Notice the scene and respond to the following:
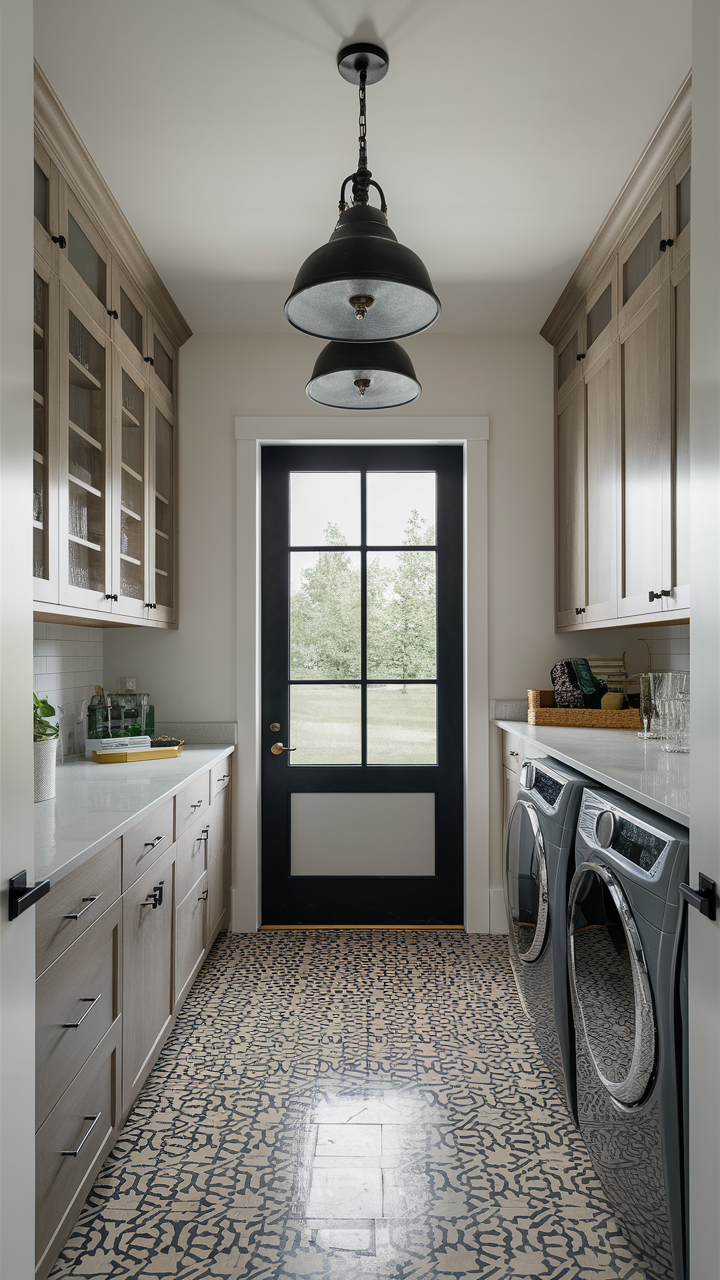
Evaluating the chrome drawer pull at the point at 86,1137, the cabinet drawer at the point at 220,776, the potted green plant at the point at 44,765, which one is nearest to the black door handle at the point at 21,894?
the chrome drawer pull at the point at 86,1137

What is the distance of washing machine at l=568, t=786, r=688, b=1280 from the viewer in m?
1.33

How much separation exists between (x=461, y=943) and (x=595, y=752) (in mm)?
1444

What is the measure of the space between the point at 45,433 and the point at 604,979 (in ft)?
5.97

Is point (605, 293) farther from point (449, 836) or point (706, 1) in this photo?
point (449, 836)

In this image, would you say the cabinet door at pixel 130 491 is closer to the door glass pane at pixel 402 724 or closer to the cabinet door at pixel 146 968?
the cabinet door at pixel 146 968

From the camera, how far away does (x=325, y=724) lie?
3.62 m

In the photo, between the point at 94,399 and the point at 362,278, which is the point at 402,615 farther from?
the point at 362,278

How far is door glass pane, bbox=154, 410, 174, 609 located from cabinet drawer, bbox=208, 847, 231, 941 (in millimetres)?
1089

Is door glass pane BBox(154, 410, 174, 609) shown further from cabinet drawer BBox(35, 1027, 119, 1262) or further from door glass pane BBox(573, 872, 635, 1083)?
door glass pane BBox(573, 872, 635, 1083)

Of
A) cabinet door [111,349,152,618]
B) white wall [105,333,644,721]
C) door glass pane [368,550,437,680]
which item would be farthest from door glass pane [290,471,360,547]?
cabinet door [111,349,152,618]

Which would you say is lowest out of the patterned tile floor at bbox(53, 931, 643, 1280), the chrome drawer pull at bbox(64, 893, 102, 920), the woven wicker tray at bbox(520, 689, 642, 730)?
the patterned tile floor at bbox(53, 931, 643, 1280)

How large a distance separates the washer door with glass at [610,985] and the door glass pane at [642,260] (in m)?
1.75

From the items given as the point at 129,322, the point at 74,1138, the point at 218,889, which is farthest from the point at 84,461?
the point at 218,889

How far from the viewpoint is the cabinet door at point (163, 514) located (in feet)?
10.1
